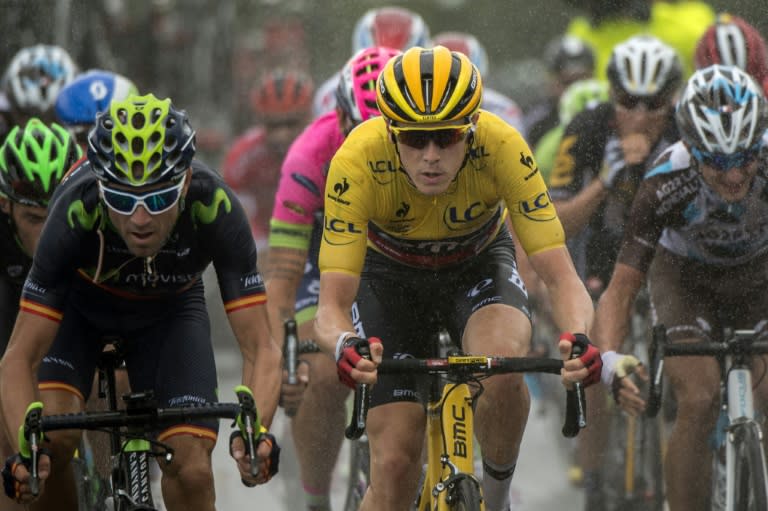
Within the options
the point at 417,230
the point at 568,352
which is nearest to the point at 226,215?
the point at 417,230

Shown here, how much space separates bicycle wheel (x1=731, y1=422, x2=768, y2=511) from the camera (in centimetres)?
635

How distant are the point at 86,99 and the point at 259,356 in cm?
378

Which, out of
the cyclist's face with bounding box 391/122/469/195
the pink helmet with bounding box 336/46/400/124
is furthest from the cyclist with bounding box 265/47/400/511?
the cyclist's face with bounding box 391/122/469/195

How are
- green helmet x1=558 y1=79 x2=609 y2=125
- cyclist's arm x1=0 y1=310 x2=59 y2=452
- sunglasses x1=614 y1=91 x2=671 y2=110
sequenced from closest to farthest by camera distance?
cyclist's arm x1=0 y1=310 x2=59 y2=452 < sunglasses x1=614 y1=91 x2=671 y2=110 < green helmet x1=558 y1=79 x2=609 y2=125

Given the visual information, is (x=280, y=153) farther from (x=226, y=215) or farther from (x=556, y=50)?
(x=226, y=215)

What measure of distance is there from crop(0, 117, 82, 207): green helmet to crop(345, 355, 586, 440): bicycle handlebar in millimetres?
2080

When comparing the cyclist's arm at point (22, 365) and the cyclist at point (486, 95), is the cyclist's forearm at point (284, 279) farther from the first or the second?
the cyclist at point (486, 95)

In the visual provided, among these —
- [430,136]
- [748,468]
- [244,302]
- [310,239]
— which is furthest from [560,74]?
[244,302]

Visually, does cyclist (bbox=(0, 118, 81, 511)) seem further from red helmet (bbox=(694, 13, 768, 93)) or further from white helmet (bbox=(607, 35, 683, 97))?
red helmet (bbox=(694, 13, 768, 93))

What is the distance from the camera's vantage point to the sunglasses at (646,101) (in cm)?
902

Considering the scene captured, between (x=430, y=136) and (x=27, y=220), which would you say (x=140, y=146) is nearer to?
(x=430, y=136)

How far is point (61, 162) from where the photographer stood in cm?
715

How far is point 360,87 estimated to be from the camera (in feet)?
24.7

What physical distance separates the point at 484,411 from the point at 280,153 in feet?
19.3
